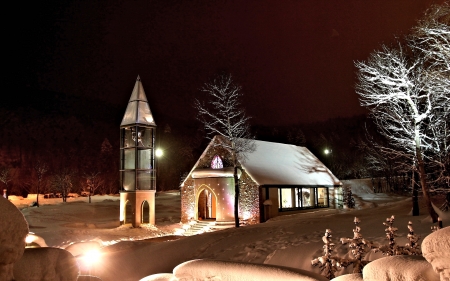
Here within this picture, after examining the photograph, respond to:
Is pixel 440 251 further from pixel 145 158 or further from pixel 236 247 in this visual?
pixel 145 158

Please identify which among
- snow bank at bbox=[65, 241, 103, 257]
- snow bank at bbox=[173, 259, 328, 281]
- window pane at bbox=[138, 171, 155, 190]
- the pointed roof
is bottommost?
snow bank at bbox=[65, 241, 103, 257]

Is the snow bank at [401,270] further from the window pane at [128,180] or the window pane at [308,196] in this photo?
the window pane at [308,196]

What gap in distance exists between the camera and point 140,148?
2438 centimetres

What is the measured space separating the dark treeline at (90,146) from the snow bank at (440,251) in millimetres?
39085

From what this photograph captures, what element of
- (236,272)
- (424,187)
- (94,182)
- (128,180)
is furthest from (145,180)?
(94,182)

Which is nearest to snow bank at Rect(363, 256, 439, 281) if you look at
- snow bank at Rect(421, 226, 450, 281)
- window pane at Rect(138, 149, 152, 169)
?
snow bank at Rect(421, 226, 450, 281)

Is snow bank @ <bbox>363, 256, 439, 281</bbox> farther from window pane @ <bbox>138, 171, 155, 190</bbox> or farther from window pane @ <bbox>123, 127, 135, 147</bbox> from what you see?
window pane @ <bbox>123, 127, 135, 147</bbox>

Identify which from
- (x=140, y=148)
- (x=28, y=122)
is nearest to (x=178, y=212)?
(x=140, y=148)

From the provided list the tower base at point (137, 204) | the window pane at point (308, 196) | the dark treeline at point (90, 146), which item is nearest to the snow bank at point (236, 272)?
the tower base at point (137, 204)

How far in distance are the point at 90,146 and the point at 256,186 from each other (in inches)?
2283

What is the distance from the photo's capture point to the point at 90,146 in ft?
238

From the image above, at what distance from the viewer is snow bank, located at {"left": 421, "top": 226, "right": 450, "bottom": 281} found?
133 inches

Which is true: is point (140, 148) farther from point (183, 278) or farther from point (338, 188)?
point (183, 278)

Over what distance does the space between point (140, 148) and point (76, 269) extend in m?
20.1
